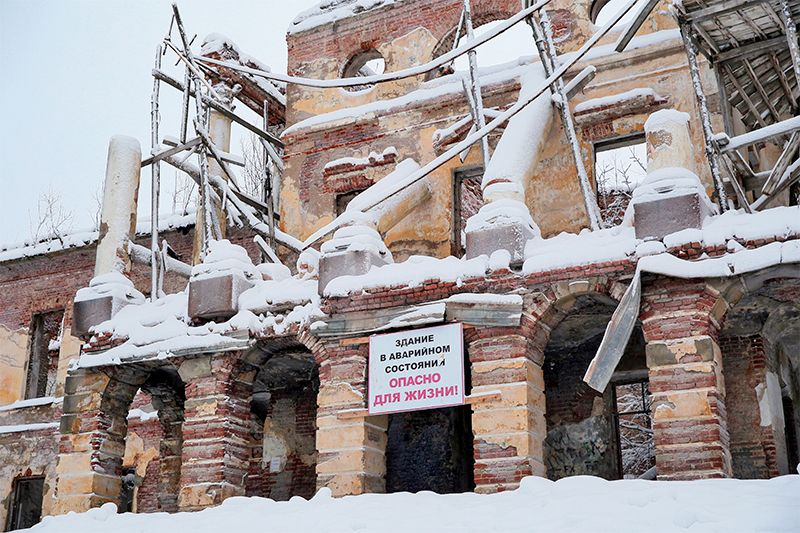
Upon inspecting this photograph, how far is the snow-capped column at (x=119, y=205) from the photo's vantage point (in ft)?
46.6

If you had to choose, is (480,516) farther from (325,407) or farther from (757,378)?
(757,378)

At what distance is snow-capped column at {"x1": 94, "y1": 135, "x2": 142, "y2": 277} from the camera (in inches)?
559

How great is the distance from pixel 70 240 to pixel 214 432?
9862 millimetres

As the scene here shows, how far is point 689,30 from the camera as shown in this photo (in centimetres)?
1062

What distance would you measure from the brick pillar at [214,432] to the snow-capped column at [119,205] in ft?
9.19

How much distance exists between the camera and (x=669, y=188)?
10.0 metres

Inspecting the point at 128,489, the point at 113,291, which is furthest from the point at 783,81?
the point at 128,489

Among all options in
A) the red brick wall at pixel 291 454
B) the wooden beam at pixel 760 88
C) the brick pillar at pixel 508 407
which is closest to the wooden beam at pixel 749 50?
the wooden beam at pixel 760 88

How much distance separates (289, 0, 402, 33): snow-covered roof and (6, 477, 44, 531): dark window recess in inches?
432

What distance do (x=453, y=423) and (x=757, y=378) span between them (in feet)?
15.2

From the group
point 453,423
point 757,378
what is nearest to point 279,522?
point 453,423

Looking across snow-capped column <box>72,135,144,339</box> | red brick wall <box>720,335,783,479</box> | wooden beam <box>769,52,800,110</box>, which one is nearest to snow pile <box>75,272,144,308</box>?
snow-capped column <box>72,135,144,339</box>

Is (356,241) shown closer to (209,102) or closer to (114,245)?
(114,245)

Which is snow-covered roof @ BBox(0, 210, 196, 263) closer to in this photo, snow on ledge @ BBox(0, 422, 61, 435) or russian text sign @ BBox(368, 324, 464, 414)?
snow on ledge @ BBox(0, 422, 61, 435)
